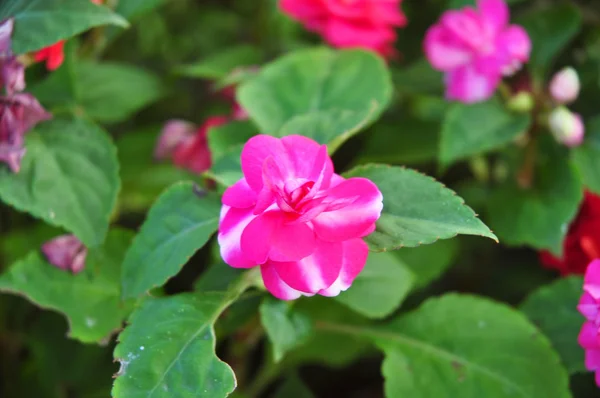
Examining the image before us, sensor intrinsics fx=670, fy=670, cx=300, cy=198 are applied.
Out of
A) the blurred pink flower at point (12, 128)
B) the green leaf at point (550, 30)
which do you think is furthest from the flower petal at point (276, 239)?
the green leaf at point (550, 30)

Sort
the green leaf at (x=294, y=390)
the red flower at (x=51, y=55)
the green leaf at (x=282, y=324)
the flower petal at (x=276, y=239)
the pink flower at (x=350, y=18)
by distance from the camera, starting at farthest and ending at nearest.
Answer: the pink flower at (x=350, y=18) → the green leaf at (x=294, y=390) → the red flower at (x=51, y=55) → the green leaf at (x=282, y=324) → the flower petal at (x=276, y=239)

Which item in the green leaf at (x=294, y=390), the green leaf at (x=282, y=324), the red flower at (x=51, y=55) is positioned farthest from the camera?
the green leaf at (x=294, y=390)

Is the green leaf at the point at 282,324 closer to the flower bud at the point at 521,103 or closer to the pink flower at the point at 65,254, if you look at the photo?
the pink flower at the point at 65,254

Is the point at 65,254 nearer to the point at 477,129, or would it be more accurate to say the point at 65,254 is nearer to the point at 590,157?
the point at 477,129

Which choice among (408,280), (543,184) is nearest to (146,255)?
(408,280)

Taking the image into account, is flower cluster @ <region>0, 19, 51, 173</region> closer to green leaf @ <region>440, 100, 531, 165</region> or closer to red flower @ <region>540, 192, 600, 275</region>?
green leaf @ <region>440, 100, 531, 165</region>

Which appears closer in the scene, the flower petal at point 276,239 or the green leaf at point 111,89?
the flower petal at point 276,239
